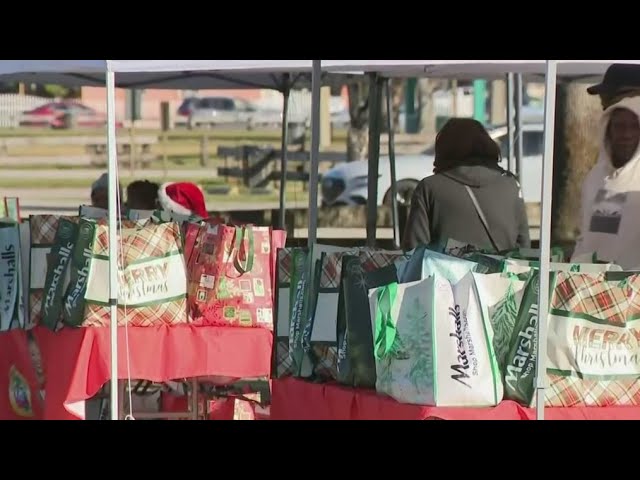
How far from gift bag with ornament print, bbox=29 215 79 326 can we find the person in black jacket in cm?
194

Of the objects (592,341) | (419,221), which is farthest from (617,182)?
(592,341)

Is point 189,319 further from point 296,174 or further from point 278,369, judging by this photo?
point 296,174

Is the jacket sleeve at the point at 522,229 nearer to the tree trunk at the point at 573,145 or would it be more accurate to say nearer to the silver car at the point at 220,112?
the tree trunk at the point at 573,145

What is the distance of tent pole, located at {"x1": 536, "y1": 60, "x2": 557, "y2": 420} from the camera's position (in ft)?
14.7

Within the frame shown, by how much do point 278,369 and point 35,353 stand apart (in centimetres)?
181

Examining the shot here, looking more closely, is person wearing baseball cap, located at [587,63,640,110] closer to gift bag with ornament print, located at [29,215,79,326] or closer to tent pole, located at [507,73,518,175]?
gift bag with ornament print, located at [29,215,79,326]

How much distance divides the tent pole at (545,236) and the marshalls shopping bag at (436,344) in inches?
6.2

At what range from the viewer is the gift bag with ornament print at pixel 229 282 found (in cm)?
662

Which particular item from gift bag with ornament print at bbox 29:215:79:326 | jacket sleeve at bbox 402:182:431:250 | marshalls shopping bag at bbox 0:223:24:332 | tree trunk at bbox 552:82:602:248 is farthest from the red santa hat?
tree trunk at bbox 552:82:602:248

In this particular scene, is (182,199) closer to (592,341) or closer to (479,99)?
(592,341)

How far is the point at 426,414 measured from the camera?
454cm

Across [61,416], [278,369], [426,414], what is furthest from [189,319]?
[426,414]

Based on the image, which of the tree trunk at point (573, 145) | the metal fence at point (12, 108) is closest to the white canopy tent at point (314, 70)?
the tree trunk at point (573, 145)

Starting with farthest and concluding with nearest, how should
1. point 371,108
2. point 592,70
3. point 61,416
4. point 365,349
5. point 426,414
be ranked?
point 371,108, point 592,70, point 61,416, point 365,349, point 426,414
